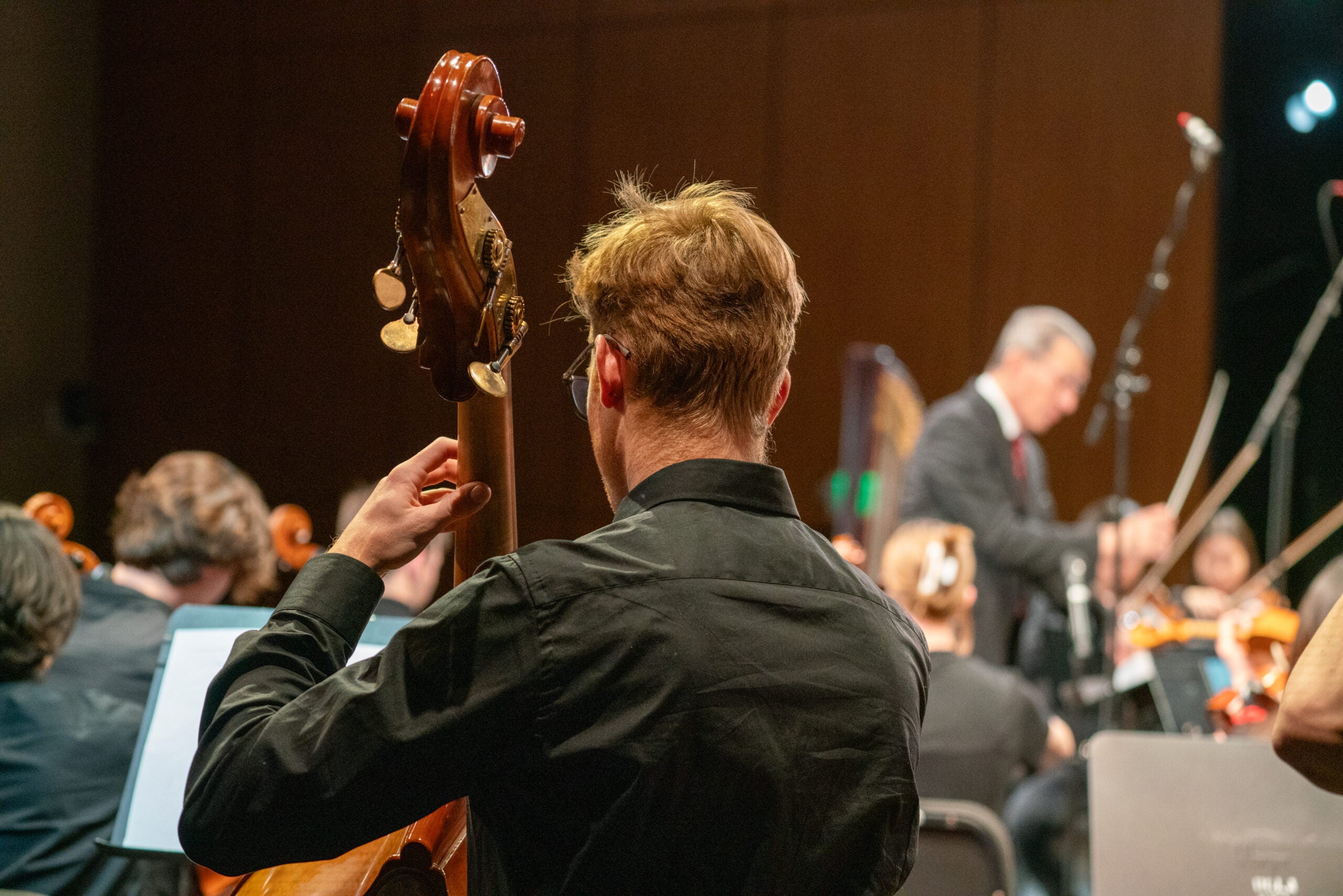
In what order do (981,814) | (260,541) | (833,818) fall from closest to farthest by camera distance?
1. (833,818)
2. (981,814)
3. (260,541)

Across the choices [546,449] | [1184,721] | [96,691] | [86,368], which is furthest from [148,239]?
[1184,721]

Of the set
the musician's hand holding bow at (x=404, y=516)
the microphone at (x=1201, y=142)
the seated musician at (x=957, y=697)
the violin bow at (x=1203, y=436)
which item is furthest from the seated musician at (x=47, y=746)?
the violin bow at (x=1203, y=436)

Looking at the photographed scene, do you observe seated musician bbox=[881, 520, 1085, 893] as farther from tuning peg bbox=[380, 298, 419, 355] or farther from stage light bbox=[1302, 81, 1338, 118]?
tuning peg bbox=[380, 298, 419, 355]

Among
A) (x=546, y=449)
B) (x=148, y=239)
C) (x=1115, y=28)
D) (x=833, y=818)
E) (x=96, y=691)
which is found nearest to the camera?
(x=833, y=818)

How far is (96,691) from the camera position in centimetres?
209

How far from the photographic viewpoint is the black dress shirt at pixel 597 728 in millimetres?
939

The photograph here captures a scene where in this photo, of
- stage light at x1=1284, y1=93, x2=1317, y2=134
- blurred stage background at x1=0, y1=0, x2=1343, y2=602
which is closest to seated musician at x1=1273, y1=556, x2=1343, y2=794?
stage light at x1=1284, y1=93, x2=1317, y2=134

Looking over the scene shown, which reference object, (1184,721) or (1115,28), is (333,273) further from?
(1184,721)

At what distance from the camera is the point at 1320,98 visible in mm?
2887

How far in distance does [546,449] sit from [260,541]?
363cm

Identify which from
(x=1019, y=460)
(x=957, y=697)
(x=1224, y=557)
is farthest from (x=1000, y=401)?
(x=957, y=697)

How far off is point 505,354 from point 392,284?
0.42 feet

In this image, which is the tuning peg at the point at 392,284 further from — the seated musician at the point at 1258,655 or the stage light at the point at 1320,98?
the stage light at the point at 1320,98

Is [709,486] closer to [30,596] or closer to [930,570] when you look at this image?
[30,596]
